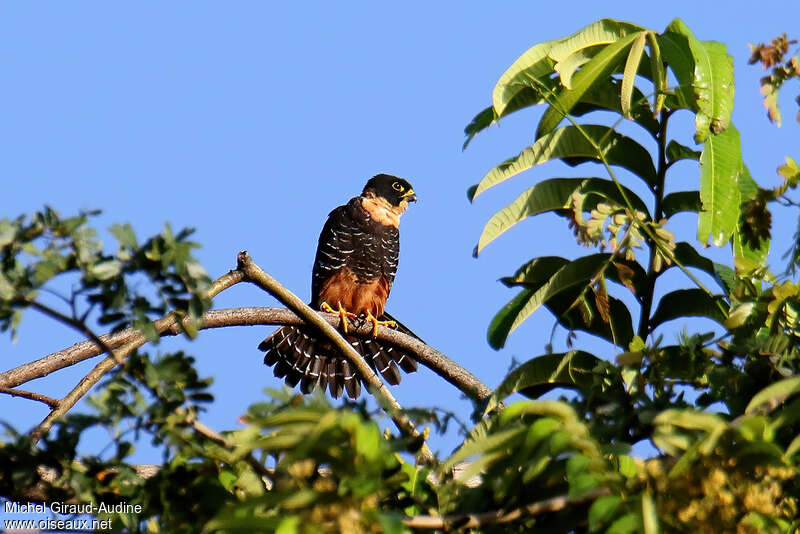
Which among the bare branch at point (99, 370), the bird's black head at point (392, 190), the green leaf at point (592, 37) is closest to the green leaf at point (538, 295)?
the green leaf at point (592, 37)

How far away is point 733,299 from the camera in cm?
244

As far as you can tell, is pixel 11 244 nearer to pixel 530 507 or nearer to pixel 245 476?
pixel 245 476

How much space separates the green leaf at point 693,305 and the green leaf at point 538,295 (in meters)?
0.24

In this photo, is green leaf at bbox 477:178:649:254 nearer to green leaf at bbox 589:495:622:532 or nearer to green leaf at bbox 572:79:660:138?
green leaf at bbox 572:79:660:138

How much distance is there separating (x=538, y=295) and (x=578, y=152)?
44cm

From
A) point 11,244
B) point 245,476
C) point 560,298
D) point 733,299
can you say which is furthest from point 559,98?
point 11,244

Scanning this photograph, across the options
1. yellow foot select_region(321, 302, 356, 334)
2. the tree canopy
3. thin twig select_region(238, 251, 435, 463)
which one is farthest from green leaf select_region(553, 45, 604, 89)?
yellow foot select_region(321, 302, 356, 334)

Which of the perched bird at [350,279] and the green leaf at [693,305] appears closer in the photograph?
the green leaf at [693,305]

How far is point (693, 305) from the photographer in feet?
9.41

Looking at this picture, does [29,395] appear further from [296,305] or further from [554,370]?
A: [554,370]

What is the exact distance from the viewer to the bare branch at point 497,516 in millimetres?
1494

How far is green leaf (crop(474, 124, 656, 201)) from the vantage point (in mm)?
2980

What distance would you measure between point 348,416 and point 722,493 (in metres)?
0.54

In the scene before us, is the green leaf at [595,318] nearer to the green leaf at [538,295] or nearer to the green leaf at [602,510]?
the green leaf at [538,295]
